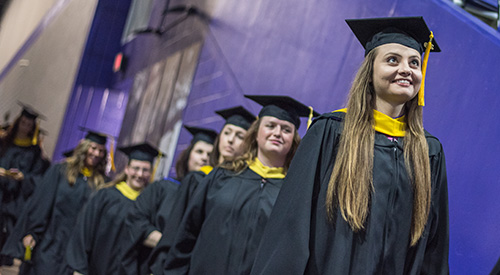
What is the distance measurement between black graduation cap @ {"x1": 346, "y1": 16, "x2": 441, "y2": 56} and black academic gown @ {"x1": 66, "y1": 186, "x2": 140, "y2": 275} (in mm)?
3235

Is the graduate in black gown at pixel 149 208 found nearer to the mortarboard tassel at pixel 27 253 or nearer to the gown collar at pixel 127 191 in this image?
the gown collar at pixel 127 191

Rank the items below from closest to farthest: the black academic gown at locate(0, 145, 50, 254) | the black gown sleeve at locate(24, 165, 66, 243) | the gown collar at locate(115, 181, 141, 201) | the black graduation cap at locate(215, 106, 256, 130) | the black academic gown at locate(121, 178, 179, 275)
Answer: the black graduation cap at locate(215, 106, 256, 130), the black academic gown at locate(121, 178, 179, 275), the gown collar at locate(115, 181, 141, 201), the black gown sleeve at locate(24, 165, 66, 243), the black academic gown at locate(0, 145, 50, 254)

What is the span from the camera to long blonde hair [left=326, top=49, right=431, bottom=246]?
6.61 ft

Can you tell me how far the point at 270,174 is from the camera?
11.0 feet

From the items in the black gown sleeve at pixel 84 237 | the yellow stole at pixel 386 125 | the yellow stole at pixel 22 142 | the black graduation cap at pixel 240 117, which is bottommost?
the black gown sleeve at pixel 84 237

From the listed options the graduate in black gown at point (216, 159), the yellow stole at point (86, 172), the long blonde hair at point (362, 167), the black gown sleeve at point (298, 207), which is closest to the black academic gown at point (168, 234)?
the graduate in black gown at point (216, 159)

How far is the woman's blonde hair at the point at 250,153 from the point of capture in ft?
11.2

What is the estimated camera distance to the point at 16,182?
24.0 feet

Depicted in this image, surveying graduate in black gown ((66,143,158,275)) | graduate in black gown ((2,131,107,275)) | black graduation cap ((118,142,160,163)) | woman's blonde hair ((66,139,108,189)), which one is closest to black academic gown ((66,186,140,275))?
graduate in black gown ((66,143,158,275))

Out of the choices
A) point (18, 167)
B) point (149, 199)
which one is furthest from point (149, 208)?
point (18, 167)

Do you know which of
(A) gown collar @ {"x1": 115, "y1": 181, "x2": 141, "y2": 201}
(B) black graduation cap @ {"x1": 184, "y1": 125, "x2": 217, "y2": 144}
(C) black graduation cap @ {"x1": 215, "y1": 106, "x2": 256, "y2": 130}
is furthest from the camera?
(A) gown collar @ {"x1": 115, "y1": 181, "x2": 141, "y2": 201}

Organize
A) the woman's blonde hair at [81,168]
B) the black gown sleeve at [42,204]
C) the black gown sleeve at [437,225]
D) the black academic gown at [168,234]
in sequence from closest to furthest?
the black gown sleeve at [437,225] → the black academic gown at [168,234] → the black gown sleeve at [42,204] → the woman's blonde hair at [81,168]

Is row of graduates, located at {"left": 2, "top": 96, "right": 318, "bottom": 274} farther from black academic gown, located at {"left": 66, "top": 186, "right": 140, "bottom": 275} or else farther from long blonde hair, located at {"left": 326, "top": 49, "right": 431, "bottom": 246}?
long blonde hair, located at {"left": 326, "top": 49, "right": 431, "bottom": 246}

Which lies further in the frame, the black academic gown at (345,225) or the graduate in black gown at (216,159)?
the graduate in black gown at (216,159)
